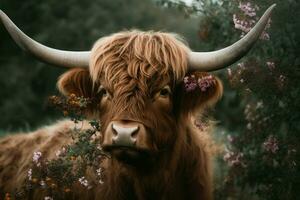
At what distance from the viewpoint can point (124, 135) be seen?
230 inches

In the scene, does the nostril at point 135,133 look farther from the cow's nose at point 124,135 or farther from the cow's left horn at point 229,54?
the cow's left horn at point 229,54

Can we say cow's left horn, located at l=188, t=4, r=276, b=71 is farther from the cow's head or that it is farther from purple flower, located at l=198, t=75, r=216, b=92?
purple flower, located at l=198, t=75, r=216, b=92

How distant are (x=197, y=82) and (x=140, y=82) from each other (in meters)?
0.56

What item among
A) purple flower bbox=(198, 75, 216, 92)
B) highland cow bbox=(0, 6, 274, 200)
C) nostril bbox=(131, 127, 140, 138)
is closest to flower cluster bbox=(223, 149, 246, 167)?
highland cow bbox=(0, 6, 274, 200)

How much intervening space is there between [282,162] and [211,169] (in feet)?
3.12

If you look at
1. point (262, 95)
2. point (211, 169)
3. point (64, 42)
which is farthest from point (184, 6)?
point (64, 42)

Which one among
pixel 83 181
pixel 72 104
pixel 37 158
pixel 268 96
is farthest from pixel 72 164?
pixel 268 96

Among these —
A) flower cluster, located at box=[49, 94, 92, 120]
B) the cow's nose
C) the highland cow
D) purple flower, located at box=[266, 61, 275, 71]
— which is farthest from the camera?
purple flower, located at box=[266, 61, 275, 71]

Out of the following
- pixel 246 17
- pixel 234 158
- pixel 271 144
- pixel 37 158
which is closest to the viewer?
pixel 37 158

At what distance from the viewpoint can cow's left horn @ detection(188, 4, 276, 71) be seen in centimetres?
609

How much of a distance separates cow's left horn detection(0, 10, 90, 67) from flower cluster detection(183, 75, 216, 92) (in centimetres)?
83

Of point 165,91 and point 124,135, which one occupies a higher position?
point 165,91

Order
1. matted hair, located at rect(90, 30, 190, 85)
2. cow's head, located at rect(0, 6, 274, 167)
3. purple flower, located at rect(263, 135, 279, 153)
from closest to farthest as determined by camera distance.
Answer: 1. cow's head, located at rect(0, 6, 274, 167)
2. matted hair, located at rect(90, 30, 190, 85)
3. purple flower, located at rect(263, 135, 279, 153)

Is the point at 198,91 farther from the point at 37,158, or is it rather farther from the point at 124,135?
the point at 37,158
